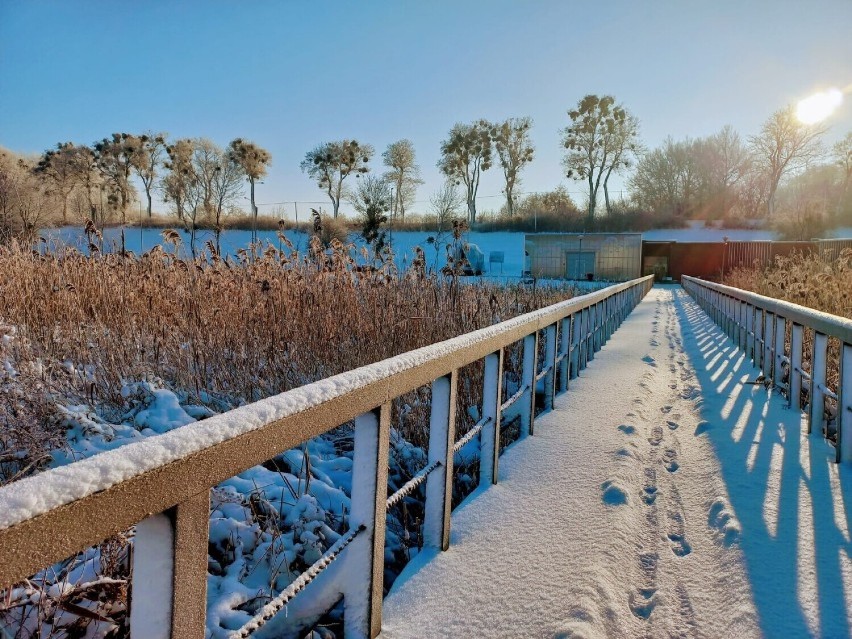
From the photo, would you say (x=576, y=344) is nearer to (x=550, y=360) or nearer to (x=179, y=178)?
(x=550, y=360)

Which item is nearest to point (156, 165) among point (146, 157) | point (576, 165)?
point (146, 157)

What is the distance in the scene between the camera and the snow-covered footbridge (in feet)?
3.59

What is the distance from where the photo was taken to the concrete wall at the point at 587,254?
139 feet

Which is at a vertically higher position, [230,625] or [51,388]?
[51,388]

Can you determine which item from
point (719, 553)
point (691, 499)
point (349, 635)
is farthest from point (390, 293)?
point (349, 635)

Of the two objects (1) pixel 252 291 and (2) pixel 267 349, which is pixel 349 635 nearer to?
(2) pixel 267 349

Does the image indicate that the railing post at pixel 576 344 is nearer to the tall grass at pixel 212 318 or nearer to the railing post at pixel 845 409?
the tall grass at pixel 212 318

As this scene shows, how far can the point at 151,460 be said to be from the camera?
1.04m

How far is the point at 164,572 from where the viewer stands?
1.11m

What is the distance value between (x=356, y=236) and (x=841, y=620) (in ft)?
125

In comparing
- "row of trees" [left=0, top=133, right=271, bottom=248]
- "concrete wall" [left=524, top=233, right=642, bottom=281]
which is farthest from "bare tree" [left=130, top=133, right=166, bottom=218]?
"concrete wall" [left=524, top=233, right=642, bottom=281]

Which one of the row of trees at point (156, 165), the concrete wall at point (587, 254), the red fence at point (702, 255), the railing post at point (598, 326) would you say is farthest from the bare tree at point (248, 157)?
the railing post at point (598, 326)

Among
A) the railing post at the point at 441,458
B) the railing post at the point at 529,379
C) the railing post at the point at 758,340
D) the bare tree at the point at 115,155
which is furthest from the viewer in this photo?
the bare tree at the point at 115,155

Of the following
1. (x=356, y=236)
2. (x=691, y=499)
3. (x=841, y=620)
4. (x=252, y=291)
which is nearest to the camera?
(x=841, y=620)
